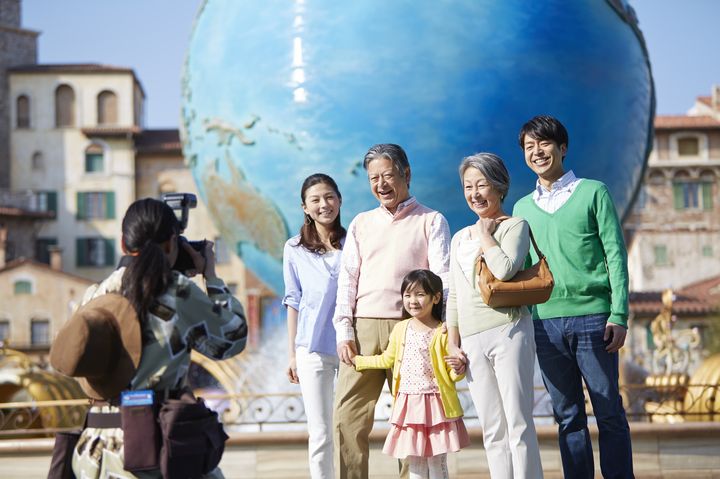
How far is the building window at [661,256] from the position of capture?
39.7 m

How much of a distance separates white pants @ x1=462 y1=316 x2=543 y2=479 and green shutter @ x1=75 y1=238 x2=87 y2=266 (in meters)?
35.2

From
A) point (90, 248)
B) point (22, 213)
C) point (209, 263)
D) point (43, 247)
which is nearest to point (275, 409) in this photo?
point (209, 263)

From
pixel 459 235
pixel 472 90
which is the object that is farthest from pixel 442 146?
pixel 459 235

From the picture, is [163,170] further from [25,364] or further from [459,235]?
[459,235]

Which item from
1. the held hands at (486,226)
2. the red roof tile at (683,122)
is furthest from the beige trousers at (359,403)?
the red roof tile at (683,122)

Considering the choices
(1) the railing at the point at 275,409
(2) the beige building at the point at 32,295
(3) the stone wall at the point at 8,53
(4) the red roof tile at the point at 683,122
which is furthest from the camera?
(4) the red roof tile at the point at 683,122

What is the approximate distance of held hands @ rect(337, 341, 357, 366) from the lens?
12.6 ft

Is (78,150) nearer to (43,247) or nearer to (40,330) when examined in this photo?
(43,247)

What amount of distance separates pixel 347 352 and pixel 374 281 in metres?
0.27

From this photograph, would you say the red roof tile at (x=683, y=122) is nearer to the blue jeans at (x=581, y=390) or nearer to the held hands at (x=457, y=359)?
the blue jeans at (x=581, y=390)

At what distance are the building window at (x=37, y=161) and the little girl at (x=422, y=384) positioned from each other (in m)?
36.4

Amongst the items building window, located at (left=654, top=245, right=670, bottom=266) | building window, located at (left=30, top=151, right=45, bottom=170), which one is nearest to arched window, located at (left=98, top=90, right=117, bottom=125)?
building window, located at (left=30, top=151, right=45, bottom=170)

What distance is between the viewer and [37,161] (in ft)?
126

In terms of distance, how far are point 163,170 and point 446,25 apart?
104 feet
